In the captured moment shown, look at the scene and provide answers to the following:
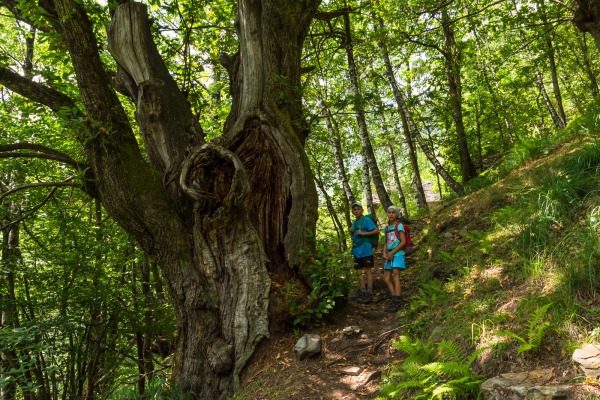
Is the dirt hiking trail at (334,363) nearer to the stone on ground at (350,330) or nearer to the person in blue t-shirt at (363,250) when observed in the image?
the stone on ground at (350,330)

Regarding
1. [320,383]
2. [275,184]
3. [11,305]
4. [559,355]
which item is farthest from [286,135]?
Answer: [11,305]

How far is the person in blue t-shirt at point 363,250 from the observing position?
6.20m

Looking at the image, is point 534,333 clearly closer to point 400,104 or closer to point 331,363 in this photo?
point 331,363

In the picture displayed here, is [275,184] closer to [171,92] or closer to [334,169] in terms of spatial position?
[171,92]

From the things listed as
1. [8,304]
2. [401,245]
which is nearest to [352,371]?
[401,245]

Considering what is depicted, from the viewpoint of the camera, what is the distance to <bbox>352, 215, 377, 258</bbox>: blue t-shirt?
6.27 meters

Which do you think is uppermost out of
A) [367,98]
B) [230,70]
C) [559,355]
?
[230,70]

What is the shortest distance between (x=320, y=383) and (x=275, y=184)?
2970mm

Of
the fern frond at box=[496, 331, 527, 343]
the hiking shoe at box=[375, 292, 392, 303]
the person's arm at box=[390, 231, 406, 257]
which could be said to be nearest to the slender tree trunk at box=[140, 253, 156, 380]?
the hiking shoe at box=[375, 292, 392, 303]

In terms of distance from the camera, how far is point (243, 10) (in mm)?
6520

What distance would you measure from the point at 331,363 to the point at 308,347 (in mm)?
342

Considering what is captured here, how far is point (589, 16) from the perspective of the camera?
5.84 m

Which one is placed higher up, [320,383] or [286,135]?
[286,135]

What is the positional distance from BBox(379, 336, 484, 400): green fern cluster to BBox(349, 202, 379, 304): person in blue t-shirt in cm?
253
